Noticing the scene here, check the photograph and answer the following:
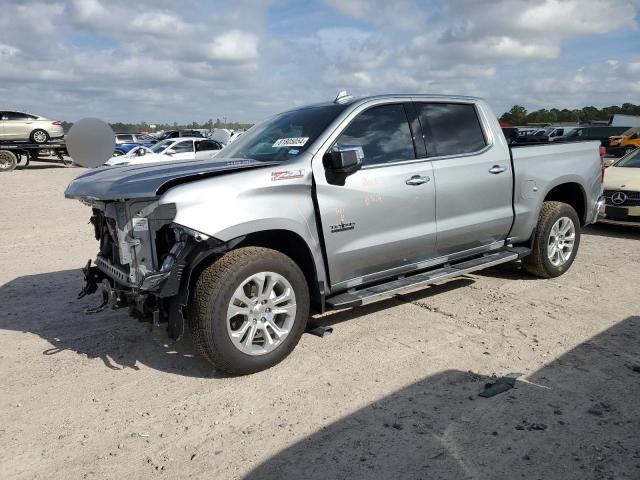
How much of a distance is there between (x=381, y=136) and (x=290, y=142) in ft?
2.57

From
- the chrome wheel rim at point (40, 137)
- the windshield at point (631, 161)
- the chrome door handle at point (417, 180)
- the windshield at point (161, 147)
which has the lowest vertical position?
the windshield at point (631, 161)

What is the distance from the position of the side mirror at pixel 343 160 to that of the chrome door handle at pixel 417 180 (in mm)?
634

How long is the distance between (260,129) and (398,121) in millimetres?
1366

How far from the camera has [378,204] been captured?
14.1ft

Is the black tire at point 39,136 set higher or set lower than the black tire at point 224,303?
higher

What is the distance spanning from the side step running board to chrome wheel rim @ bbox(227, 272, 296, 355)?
16.4 inches

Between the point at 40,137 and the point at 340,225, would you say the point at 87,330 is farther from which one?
the point at 40,137

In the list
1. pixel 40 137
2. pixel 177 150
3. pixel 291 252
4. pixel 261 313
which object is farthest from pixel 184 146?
pixel 261 313

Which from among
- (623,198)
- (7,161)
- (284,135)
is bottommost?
(623,198)

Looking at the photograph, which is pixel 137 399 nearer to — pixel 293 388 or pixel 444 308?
pixel 293 388

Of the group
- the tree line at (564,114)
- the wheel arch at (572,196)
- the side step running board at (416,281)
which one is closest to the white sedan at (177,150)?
the wheel arch at (572,196)

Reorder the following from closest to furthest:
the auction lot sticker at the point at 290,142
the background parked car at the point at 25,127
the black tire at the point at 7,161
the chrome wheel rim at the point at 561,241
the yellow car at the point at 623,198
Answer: the auction lot sticker at the point at 290,142 → the chrome wheel rim at the point at 561,241 → the yellow car at the point at 623,198 → the black tire at the point at 7,161 → the background parked car at the point at 25,127

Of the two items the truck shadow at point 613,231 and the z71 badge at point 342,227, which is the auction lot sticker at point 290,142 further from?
the truck shadow at point 613,231

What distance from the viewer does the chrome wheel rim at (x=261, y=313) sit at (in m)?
3.67
